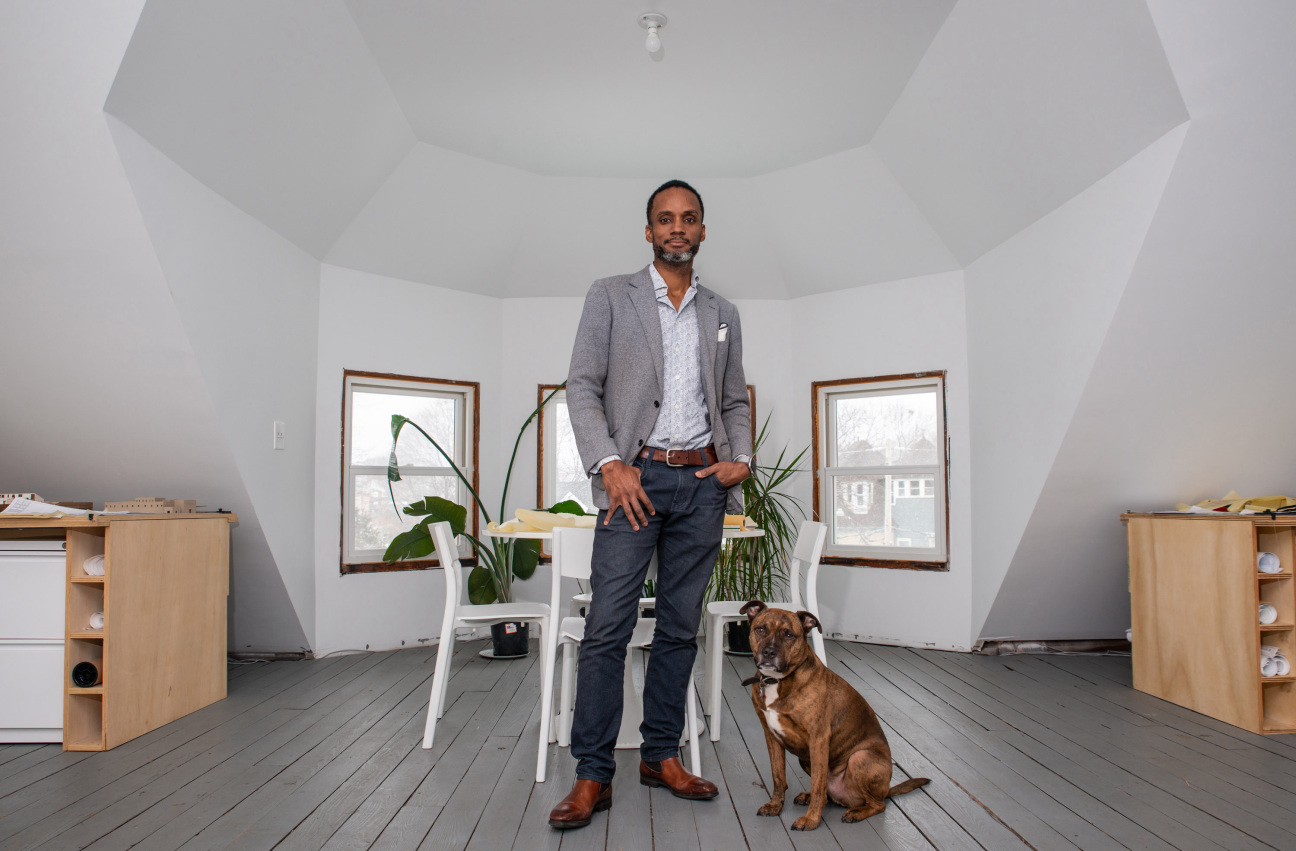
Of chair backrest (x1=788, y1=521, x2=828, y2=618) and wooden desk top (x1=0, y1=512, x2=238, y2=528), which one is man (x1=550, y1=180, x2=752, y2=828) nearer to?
chair backrest (x1=788, y1=521, x2=828, y2=618)

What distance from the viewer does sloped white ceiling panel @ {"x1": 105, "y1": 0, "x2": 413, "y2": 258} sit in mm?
2760

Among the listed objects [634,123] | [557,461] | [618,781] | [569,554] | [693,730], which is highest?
[634,123]

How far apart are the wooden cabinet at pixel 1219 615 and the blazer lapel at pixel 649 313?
7.67ft

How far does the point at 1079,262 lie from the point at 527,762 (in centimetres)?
284

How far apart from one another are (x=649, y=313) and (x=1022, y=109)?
78.2 inches

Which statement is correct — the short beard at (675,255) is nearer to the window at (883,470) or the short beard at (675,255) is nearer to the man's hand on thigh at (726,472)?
the man's hand on thigh at (726,472)

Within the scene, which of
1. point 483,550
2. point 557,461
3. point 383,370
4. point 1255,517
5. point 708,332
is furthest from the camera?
point 557,461

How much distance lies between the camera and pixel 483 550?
4633 mm

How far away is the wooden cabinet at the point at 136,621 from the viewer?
9.39 feet

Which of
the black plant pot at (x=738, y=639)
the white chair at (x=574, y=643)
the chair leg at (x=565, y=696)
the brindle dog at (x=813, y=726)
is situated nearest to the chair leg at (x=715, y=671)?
the white chair at (x=574, y=643)

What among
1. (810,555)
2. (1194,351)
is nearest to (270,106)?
(810,555)

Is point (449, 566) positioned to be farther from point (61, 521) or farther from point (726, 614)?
point (61, 521)

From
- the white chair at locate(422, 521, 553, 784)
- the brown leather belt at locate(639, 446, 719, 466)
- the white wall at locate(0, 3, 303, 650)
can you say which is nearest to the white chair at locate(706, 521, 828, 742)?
the white chair at locate(422, 521, 553, 784)

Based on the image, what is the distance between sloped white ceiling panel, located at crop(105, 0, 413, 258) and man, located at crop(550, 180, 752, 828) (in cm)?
167
